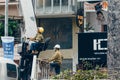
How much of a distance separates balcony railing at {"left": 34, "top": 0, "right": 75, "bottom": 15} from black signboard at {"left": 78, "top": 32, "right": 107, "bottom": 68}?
10936 millimetres

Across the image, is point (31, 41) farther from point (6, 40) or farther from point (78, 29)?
point (78, 29)

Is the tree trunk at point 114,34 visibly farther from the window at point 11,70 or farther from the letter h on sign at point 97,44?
the letter h on sign at point 97,44

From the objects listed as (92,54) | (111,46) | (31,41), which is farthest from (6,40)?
(111,46)

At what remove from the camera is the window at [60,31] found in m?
34.4

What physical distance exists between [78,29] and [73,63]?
210 centimetres

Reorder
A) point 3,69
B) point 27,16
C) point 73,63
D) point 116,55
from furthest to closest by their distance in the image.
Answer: point 73,63, point 27,16, point 3,69, point 116,55

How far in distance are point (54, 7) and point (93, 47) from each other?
11922 mm

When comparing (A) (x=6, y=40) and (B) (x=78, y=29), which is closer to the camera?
(A) (x=6, y=40)

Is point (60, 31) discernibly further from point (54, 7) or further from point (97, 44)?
point (97, 44)

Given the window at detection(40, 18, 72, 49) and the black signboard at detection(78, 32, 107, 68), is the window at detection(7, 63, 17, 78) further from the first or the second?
the window at detection(40, 18, 72, 49)

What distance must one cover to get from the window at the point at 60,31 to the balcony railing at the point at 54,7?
125 cm

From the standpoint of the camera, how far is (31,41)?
22.7 m

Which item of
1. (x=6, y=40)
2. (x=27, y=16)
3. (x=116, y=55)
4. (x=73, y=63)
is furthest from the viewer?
(x=73, y=63)

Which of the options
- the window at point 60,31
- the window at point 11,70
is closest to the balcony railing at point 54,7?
the window at point 60,31
